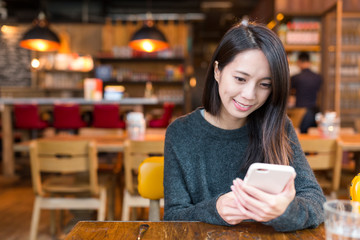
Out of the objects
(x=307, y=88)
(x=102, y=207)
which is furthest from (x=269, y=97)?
(x=307, y=88)

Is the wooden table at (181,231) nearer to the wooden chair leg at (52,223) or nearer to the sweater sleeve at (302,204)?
the sweater sleeve at (302,204)

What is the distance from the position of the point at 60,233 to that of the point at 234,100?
252cm

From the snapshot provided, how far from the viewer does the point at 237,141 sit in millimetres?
1317

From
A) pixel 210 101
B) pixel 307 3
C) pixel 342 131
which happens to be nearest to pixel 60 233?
pixel 210 101

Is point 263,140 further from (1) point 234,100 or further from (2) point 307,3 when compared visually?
(2) point 307,3

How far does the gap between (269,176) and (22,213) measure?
3.54 metres

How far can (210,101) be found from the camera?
1.35 meters

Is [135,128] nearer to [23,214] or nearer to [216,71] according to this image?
[23,214]

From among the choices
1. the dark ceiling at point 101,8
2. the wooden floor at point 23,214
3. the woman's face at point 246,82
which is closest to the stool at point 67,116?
the wooden floor at point 23,214

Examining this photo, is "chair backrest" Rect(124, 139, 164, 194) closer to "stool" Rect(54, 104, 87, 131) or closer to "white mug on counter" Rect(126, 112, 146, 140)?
"white mug on counter" Rect(126, 112, 146, 140)

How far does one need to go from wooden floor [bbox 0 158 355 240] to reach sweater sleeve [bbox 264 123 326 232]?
67.6 inches

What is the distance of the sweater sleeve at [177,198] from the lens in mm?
1048

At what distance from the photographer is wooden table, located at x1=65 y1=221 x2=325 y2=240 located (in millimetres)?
867

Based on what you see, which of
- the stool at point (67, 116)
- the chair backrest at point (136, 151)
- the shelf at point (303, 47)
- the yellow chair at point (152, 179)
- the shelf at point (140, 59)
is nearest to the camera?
the yellow chair at point (152, 179)
